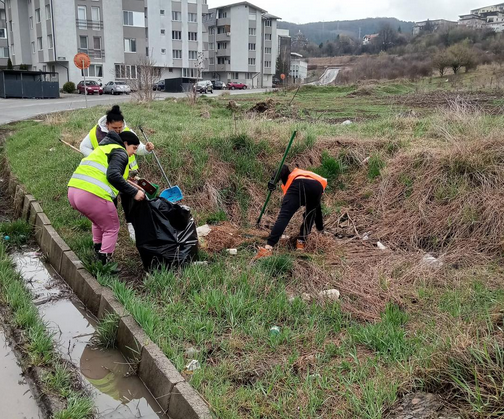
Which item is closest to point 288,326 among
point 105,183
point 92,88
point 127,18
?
point 105,183

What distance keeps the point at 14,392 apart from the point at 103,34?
5127 centimetres

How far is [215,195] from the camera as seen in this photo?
287 inches

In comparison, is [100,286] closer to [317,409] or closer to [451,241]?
[317,409]

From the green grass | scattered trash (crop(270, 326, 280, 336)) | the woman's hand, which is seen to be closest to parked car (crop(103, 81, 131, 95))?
the green grass

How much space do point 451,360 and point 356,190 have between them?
16.3ft

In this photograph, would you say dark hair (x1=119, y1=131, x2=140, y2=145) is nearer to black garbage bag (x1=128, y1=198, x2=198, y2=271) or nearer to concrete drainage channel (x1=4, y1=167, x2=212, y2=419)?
black garbage bag (x1=128, y1=198, x2=198, y2=271)

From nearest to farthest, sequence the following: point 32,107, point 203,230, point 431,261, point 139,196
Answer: point 139,196 < point 431,261 < point 203,230 < point 32,107

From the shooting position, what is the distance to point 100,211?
15.5 feet

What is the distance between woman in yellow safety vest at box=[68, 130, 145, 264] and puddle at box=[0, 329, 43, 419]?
4.83 ft

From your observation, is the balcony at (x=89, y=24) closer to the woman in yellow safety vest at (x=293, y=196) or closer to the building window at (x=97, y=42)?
the building window at (x=97, y=42)

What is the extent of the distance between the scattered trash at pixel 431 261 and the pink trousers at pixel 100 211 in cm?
330

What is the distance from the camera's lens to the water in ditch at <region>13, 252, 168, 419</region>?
126 inches

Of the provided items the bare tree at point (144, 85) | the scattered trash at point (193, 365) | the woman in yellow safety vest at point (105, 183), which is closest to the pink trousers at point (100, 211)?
the woman in yellow safety vest at point (105, 183)

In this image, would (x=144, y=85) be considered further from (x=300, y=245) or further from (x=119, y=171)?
(x=119, y=171)
